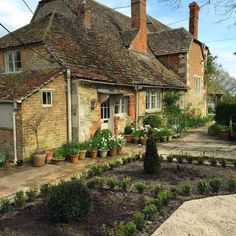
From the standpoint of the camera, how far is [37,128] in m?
11.5

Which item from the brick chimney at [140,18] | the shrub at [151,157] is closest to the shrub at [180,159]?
the shrub at [151,157]

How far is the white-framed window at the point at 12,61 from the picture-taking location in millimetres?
15055

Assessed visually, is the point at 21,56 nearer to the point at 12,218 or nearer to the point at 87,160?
the point at 87,160

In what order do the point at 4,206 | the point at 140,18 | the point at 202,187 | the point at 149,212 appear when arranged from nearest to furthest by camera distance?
the point at 149,212, the point at 4,206, the point at 202,187, the point at 140,18

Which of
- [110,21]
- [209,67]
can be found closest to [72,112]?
[110,21]

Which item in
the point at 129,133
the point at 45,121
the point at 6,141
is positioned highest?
the point at 45,121

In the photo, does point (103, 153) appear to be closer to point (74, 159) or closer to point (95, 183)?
point (74, 159)

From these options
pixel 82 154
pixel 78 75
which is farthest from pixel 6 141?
pixel 78 75

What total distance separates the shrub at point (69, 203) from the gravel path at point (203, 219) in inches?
55.0

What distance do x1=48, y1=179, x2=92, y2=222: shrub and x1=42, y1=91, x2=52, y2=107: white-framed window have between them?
6.85 m

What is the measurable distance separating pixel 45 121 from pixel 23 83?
1.95 metres

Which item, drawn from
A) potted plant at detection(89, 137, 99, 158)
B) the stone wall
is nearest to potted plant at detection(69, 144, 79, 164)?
potted plant at detection(89, 137, 99, 158)

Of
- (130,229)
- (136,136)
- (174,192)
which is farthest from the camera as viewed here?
(136,136)

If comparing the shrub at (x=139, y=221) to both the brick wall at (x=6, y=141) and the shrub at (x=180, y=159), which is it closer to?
the shrub at (x=180, y=159)
